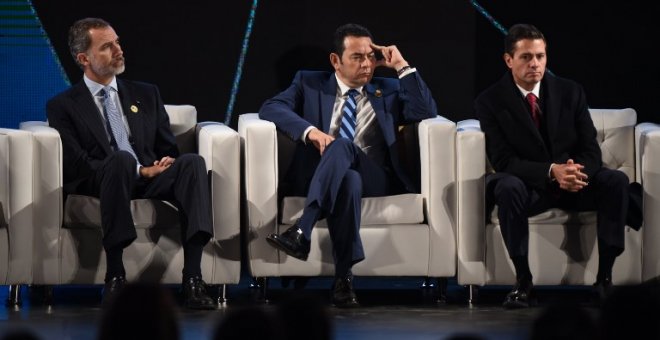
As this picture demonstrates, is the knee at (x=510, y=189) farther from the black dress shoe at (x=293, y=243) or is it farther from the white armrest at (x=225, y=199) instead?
the white armrest at (x=225, y=199)

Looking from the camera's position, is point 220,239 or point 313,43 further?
point 313,43

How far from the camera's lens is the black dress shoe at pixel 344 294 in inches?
180

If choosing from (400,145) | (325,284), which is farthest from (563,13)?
(325,284)

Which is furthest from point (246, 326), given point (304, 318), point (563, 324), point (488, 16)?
point (488, 16)

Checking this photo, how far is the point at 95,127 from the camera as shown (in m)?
4.88

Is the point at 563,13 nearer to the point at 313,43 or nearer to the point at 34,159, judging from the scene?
the point at 313,43

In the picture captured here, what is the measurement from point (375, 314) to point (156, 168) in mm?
1104

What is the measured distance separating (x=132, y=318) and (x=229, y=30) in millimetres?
4489

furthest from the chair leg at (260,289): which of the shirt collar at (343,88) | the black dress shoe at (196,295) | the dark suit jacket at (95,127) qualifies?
the shirt collar at (343,88)

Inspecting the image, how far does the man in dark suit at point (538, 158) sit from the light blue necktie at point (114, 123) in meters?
1.54

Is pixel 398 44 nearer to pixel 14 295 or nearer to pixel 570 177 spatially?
pixel 570 177

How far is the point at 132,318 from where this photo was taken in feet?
4.88

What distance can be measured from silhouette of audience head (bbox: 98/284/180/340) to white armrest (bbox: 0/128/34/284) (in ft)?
10.6

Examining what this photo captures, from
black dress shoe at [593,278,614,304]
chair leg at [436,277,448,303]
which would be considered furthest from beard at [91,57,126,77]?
black dress shoe at [593,278,614,304]
